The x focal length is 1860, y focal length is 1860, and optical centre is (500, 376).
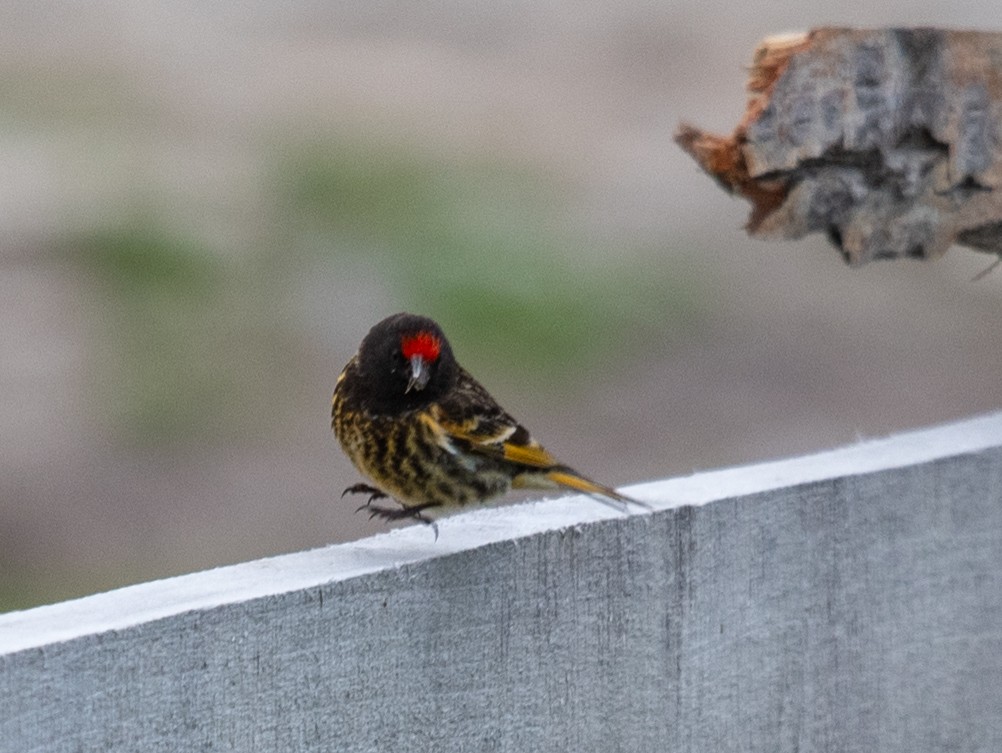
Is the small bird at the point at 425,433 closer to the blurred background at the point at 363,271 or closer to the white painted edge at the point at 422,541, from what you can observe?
the white painted edge at the point at 422,541

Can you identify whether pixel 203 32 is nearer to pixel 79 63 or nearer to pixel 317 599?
pixel 79 63

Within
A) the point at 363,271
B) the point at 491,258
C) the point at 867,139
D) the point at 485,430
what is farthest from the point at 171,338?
the point at 867,139

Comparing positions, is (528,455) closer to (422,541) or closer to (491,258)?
Answer: (422,541)

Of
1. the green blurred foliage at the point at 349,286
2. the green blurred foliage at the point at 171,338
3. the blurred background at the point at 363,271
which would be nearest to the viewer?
the blurred background at the point at 363,271

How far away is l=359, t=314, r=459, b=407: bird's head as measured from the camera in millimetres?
3521

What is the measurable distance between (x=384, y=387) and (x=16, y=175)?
7.08 m

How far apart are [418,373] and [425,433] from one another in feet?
0.42

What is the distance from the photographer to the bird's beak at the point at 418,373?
3539 mm

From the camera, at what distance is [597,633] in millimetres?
2863

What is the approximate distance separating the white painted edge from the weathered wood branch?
374mm

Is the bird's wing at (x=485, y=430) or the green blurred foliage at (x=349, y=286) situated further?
the green blurred foliage at (x=349, y=286)

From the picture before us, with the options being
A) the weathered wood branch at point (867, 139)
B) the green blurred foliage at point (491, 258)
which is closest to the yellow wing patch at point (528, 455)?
the weathered wood branch at point (867, 139)

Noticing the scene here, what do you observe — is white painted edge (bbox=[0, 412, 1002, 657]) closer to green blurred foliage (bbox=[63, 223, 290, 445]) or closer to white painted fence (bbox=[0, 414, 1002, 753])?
white painted fence (bbox=[0, 414, 1002, 753])

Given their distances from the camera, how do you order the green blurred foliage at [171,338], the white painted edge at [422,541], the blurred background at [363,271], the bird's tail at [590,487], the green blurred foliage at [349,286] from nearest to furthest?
the white painted edge at [422,541] < the bird's tail at [590,487] < the blurred background at [363,271] < the green blurred foliage at [171,338] < the green blurred foliage at [349,286]
